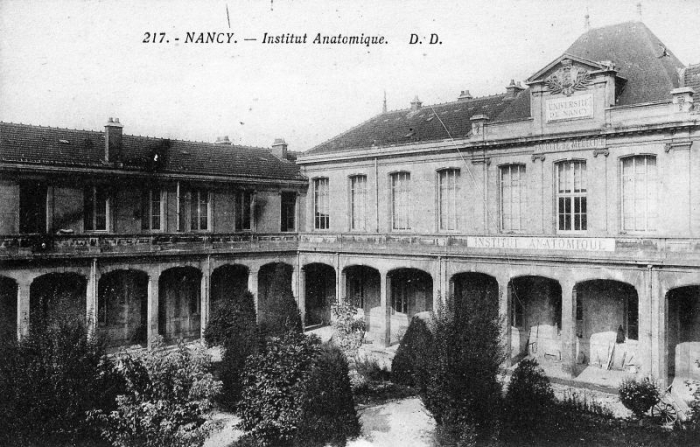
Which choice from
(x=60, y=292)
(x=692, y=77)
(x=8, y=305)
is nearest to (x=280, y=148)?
(x=60, y=292)

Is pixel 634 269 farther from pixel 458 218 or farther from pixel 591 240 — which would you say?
pixel 458 218

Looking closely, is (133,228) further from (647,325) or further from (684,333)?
(684,333)

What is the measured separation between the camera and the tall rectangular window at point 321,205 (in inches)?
1315

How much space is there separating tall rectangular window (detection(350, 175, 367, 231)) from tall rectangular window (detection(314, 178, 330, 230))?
1.79 metres

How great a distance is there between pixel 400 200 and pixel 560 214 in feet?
27.7

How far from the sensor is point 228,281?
102ft

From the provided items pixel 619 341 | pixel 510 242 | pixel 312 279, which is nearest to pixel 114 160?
pixel 312 279

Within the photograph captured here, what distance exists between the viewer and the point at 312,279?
1335 inches

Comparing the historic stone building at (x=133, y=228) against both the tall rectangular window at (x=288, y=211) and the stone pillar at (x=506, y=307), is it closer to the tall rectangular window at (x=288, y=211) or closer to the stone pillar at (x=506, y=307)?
the tall rectangular window at (x=288, y=211)

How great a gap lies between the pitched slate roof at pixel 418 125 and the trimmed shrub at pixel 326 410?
16.8 meters

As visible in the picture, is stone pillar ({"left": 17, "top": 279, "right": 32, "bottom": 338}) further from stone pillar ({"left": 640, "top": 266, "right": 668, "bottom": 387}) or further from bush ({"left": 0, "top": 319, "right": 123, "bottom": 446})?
stone pillar ({"left": 640, "top": 266, "right": 668, "bottom": 387})

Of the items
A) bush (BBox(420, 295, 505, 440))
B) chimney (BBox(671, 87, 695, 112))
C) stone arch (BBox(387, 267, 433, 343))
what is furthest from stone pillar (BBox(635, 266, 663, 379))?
stone arch (BBox(387, 267, 433, 343))

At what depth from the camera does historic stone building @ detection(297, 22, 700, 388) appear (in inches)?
834

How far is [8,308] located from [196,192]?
→ 9.95 meters
